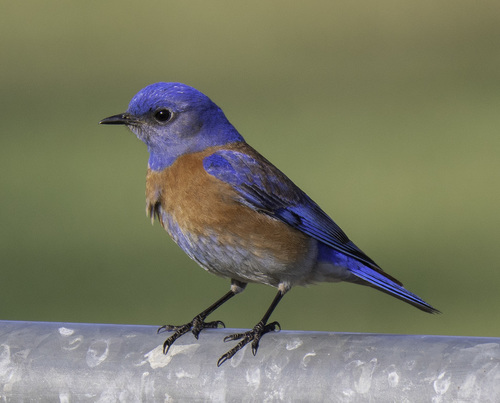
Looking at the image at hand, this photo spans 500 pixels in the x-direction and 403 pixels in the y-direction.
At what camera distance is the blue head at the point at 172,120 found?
3299 millimetres

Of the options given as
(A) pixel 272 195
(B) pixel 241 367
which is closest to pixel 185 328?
(A) pixel 272 195

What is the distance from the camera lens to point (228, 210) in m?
3.06

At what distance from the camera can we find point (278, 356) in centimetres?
194

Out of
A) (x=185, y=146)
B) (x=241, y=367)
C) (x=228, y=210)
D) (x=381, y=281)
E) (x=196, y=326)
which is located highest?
(x=185, y=146)

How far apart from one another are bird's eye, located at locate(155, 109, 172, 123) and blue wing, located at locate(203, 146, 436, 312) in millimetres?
211

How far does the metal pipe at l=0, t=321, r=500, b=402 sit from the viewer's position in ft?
5.58

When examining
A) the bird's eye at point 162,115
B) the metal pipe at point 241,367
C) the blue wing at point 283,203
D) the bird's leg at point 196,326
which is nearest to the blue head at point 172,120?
the bird's eye at point 162,115

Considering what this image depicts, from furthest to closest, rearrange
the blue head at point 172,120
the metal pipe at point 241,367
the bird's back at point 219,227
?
the blue head at point 172,120, the bird's back at point 219,227, the metal pipe at point 241,367

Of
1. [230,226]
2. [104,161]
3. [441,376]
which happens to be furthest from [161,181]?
[104,161]

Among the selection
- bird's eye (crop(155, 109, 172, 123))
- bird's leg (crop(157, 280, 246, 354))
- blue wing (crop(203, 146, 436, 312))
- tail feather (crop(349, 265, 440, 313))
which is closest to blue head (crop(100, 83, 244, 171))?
bird's eye (crop(155, 109, 172, 123))

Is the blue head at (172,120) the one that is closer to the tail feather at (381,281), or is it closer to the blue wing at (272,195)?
the blue wing at (272,195)

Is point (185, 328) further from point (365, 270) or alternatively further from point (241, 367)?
point (241, 367)

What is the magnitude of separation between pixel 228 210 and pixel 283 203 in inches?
11.6

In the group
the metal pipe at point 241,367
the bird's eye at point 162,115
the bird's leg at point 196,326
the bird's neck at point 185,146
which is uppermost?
the bird's eye at point 162,115
